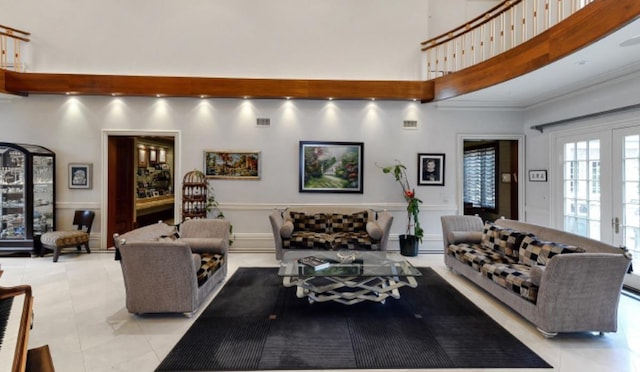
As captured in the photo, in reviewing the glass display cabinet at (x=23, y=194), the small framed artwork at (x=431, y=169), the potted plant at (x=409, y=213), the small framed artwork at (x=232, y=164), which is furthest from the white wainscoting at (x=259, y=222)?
the small framed artwork at (x=232, y=164)

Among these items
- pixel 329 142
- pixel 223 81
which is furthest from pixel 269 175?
pixel 223 81

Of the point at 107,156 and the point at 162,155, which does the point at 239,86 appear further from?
the point at 162,155

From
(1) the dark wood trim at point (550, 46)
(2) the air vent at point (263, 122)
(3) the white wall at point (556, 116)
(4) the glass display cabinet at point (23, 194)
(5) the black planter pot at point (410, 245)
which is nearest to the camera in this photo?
(1) the dark wood trim at point (550, 46)

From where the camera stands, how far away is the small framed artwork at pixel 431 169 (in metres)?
5.96

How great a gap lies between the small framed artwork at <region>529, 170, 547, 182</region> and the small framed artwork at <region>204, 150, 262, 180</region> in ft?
17.0

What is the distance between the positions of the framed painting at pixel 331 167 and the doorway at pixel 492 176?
6.75ft

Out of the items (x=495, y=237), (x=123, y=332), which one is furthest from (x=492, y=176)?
(x=123, y=332)

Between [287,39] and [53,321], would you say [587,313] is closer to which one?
[53,321]

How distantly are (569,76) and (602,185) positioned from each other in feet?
5.34

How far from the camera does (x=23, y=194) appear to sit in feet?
17.5

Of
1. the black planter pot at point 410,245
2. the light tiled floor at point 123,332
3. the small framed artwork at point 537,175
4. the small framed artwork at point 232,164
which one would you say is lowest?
the light tiled floor at point 123,332

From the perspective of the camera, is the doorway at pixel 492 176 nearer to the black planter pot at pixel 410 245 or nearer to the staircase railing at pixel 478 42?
the black planter pot at pixel 410 245

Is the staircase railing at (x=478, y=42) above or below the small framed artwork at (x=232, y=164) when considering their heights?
above

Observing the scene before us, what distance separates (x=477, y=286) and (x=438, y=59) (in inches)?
164
